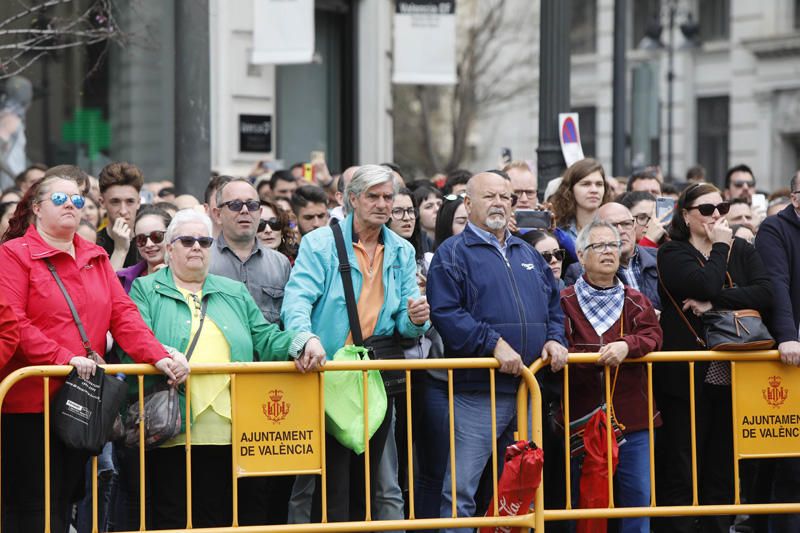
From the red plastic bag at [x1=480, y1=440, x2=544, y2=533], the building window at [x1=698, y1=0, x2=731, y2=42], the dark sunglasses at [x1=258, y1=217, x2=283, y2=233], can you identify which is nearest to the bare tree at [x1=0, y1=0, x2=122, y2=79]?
the dark sunglasses at [x1=258, y1=217, x2=283, y2=233]

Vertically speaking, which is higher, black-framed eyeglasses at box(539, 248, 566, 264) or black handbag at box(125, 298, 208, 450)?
black-framed eyeglasses at box(539, 248, 566, 264)

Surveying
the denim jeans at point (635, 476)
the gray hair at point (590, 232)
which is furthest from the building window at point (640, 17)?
the denim jeans at point (635, 476)

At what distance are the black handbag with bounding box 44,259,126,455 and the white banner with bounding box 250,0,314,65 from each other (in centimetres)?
939

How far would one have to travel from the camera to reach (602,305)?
748 cm

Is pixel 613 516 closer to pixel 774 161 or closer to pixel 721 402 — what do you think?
pixel 721 402

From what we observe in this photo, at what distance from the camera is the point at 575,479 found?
7785mm

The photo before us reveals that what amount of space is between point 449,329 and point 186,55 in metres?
3.72

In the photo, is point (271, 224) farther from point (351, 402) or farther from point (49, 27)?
point (49, 27)

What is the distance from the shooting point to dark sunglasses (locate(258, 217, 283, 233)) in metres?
8.55

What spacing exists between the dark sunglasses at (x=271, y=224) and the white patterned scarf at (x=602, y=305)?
2.22 m

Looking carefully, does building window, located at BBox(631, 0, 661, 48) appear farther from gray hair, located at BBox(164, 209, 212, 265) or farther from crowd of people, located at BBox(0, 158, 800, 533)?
gray hair, located at BBox(164, 209, 212, 265)

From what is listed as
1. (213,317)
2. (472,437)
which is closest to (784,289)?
(472,437)

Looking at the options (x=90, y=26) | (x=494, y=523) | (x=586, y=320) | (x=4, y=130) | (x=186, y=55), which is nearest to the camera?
(x=494, y=523)

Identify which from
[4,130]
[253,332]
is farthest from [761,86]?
[253,332]
